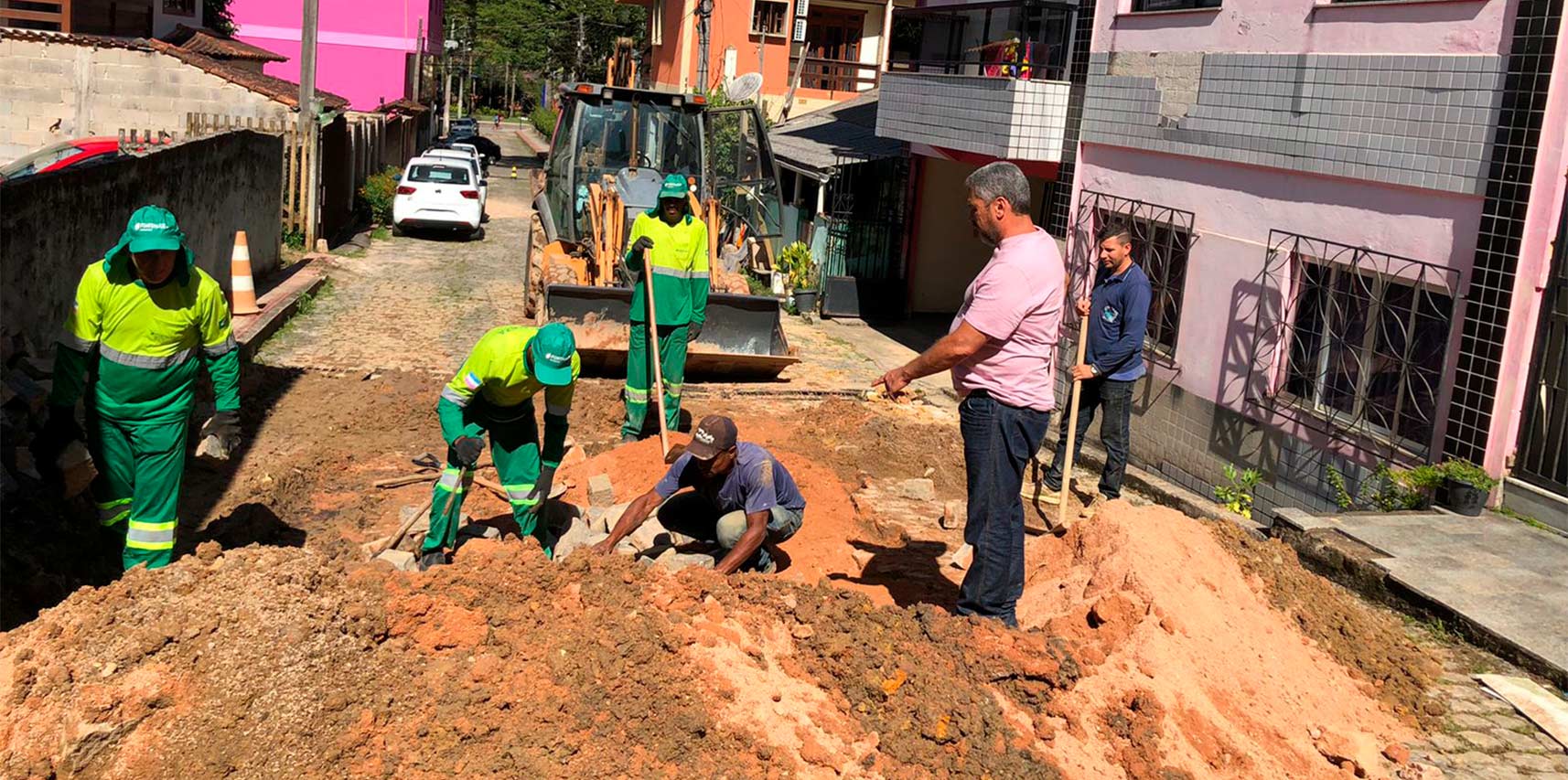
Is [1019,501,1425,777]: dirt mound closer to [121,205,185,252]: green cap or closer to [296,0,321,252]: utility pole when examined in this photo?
[121,205,185,252]: green cap

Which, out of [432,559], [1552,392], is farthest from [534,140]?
[1552,392]

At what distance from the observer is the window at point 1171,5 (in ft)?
36.2

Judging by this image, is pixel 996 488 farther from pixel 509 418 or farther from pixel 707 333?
pixel 707 333

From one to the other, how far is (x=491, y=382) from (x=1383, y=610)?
4556 mm

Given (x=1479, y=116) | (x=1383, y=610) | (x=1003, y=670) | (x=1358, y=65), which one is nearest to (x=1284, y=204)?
(x=1358, y=65)

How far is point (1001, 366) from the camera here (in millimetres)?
5312

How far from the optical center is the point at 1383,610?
6.64 meters

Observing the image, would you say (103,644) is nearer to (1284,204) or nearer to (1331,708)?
(1331,708)

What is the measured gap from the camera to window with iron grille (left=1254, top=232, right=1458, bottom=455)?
28.3 ft

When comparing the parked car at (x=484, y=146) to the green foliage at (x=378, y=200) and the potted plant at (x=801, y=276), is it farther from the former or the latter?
the potted plant at (x=801, y=276)

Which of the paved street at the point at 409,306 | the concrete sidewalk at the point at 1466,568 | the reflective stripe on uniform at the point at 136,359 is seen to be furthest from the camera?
the paved street at the point at 409,306

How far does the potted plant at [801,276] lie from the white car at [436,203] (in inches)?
268

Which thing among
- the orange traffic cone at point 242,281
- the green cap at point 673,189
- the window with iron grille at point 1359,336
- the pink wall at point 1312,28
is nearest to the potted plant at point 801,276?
the pink wall at point 1312,28

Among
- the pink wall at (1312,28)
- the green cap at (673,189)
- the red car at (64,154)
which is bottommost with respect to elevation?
the red car at (64,154)
